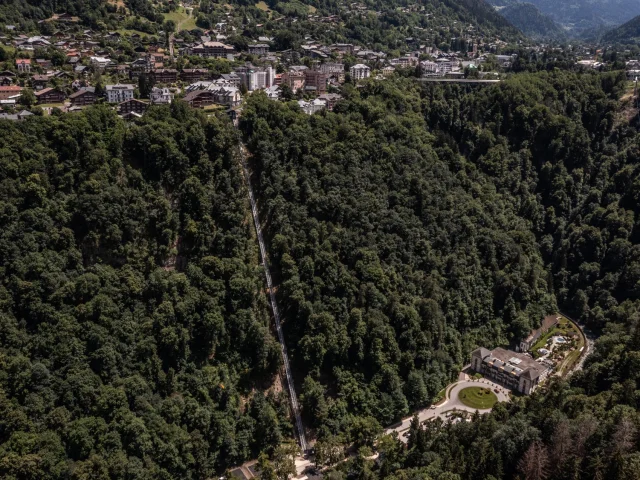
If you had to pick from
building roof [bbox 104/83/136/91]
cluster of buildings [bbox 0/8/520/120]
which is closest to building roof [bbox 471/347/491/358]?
cluster of buildings [bbox 0/8/520/120]

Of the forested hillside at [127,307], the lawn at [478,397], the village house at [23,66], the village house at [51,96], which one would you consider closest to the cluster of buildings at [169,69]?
the village house at [23,66]

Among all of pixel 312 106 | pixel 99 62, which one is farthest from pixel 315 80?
pixel 99 62

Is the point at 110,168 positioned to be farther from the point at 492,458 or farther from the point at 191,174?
the point at 492,458

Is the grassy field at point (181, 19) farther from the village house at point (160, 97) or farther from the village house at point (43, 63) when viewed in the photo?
the village house at point (160, 97)

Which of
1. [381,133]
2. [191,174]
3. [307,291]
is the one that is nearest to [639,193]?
[381,133]

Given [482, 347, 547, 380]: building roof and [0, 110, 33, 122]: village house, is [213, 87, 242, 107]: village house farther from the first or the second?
[482, 347, 547, 380]: building roof

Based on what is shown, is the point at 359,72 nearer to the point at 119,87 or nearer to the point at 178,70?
the point at 178,70
